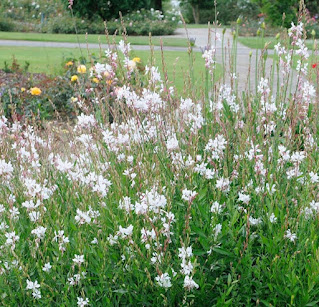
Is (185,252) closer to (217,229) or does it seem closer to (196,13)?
(217,229)

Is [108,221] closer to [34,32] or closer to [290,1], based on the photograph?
[290,1]

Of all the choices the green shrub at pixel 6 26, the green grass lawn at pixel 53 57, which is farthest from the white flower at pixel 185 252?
the green shrub at pixel 6 26

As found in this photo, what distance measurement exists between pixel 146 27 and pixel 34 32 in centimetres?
493

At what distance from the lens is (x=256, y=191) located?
96.2 inches

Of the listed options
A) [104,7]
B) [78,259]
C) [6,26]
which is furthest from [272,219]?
[6,26]

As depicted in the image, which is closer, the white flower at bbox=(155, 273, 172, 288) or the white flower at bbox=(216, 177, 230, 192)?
the white flower at bbox=(155, 273, 172, 288)

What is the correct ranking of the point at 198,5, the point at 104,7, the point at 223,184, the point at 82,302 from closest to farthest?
1. the point at 82,302
2. the point at 223,184
3. the point at 104,7
4. the point at 198,5

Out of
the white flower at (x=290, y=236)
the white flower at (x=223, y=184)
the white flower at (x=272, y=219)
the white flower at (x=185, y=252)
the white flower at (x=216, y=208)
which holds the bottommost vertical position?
the white flower at (x=290, y=236)

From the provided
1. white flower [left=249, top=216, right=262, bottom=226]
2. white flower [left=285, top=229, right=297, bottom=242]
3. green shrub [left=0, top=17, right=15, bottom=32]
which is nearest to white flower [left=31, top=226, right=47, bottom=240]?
white flower [left=249, top=216, right=262, bottom=226]

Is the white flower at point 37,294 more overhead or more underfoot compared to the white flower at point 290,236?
more underfoot

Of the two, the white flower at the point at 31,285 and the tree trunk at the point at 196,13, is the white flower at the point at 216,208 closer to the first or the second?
the white flower at the point at 31,285

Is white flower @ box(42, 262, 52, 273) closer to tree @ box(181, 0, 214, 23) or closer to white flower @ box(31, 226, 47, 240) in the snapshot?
white flower @ box(31, 226, 47, 240)

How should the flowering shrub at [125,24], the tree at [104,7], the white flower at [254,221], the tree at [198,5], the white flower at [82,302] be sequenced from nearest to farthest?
the white flower at [82,302] < the white flower at [254,221] < the flowering shrub at [125,24] < the tree at [104,7] < the tree at [198,5]

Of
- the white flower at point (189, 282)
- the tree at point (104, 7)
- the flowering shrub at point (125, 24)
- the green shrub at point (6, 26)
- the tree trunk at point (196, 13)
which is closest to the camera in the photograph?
the white flower at point (189, 282)
